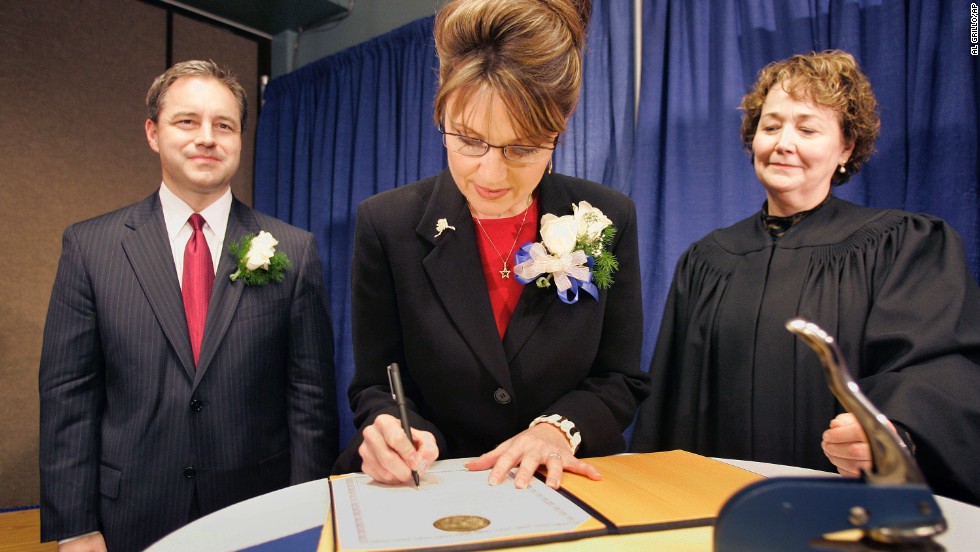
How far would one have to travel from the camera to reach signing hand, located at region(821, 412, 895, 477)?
3.79ft

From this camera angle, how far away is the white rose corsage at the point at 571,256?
1.35m

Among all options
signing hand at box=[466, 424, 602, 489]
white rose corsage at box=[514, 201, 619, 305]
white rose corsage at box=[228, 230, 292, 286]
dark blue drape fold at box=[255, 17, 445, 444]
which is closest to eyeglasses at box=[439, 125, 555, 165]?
white rose corsage at box=[514, 201, 619, 305]

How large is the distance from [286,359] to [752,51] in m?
2.18

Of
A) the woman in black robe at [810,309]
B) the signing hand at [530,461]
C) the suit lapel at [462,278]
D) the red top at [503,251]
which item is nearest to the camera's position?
the signing hand at [530,461]

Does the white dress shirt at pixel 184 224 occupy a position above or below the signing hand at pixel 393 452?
above

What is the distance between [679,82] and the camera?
9.42 feet

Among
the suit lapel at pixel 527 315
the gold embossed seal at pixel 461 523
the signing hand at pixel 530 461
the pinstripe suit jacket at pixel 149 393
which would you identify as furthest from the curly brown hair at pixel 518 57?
the pinstripe suit jacket at pixel 149 393

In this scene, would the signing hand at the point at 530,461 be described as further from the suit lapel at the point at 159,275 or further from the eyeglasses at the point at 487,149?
the suit lapel at the point at 159,275

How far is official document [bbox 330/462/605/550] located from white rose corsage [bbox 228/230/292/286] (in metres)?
1.20

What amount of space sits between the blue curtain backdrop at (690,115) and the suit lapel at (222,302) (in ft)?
3.57

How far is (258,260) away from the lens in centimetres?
207

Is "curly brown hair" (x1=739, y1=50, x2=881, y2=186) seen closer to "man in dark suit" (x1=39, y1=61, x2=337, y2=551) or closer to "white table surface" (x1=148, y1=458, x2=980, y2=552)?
"white table surface" (x1=148, y1=458, x2=980, y2=552)

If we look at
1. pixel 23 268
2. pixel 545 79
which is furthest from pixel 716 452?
pixel 23 268

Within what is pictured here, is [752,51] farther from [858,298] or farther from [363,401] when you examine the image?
[363,401]
